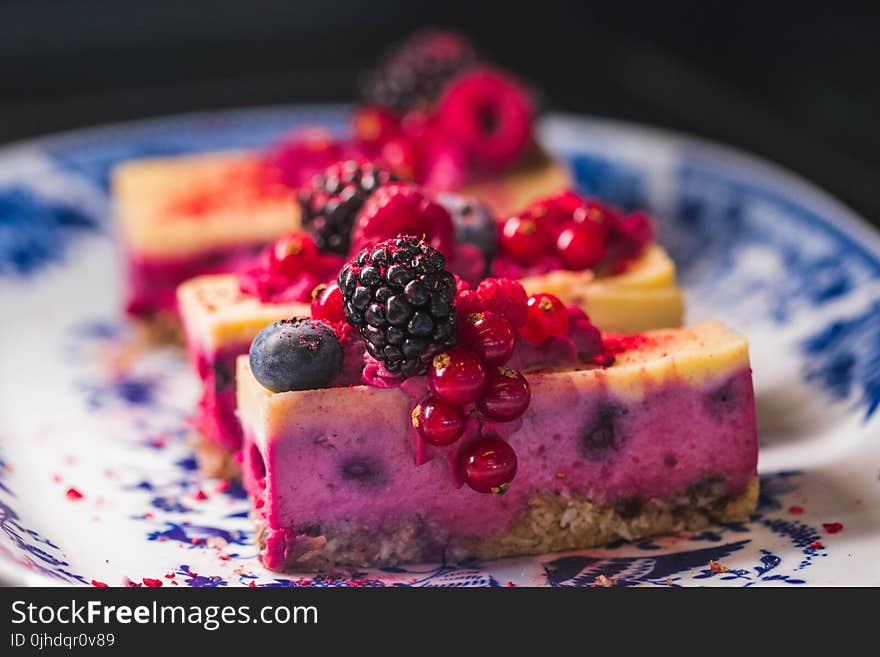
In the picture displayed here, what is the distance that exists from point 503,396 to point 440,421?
5.8 inches

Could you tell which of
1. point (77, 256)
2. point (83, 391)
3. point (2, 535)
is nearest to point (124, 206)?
point (77, 256)

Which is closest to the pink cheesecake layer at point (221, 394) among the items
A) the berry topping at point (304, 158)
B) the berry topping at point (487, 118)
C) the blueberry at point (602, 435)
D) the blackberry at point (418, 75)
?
the blueberry at point (602, 435)

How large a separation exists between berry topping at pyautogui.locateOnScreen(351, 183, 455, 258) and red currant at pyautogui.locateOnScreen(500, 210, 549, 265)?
0.25m

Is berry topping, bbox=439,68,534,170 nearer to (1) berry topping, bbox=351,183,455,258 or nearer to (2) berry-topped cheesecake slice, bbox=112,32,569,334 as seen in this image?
(2) berry-topped cheesecake slice, bbox=112,32,569,334

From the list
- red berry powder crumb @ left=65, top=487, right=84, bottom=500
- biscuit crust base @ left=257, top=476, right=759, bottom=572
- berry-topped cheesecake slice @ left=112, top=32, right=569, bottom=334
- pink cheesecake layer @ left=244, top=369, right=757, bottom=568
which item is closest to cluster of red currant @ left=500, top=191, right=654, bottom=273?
pink cheesecake layer @ left=244, top=369, right=757, bottom=568

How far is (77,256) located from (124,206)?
434mm

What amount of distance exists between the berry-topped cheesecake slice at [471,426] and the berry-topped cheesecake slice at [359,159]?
1.29 m

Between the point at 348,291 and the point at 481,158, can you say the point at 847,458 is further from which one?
the point at 481,158

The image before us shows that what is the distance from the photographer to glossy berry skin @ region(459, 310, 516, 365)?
2.83 meters

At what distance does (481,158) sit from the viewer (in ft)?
15.1

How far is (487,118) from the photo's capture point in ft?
15.3

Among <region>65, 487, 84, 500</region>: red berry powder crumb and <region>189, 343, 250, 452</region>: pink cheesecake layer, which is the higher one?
<region>189, 343, 250, 452</region>: pink cheesecake layer

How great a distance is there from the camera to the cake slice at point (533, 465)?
9.66ft

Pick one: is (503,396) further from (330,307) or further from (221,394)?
(221,394)
